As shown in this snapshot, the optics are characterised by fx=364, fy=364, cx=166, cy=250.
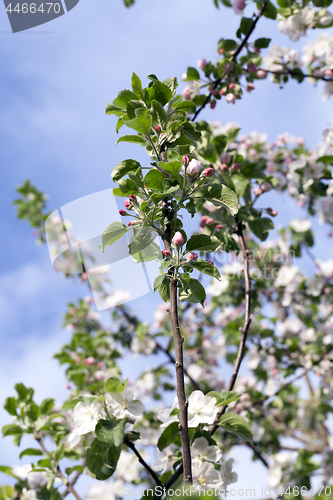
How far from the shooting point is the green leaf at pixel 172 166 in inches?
36.1

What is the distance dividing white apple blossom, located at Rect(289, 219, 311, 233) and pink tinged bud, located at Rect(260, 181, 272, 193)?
2335mm

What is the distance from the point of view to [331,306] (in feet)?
13.6

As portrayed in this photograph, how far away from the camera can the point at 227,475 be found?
3.81 feet

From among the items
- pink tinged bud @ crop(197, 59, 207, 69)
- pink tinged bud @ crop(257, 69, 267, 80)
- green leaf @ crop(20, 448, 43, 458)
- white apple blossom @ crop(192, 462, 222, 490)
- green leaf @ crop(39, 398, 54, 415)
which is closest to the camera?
white apple blossom @ crop(192, 462, 222, 490)

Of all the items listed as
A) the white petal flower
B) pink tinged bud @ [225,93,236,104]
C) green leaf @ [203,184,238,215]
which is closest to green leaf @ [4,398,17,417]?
the white petal flower

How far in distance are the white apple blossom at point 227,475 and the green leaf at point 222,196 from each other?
32.2 inches

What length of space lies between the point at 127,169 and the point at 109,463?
91 cm

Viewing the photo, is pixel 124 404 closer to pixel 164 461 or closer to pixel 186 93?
pixel 164 461

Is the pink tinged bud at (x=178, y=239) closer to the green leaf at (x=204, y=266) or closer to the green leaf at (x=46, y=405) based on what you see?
the green leaf at (x=204, y=266)

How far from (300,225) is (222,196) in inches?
133

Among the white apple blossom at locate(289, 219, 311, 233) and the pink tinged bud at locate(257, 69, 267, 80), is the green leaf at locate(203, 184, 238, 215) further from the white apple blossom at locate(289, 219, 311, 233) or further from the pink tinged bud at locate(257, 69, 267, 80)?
the white apple blossom at locate(289, 219, 311, 233)

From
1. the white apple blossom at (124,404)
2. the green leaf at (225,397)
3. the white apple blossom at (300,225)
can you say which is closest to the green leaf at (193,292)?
the green leaf at (225,397)

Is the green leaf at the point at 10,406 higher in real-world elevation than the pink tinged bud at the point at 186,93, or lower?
lower

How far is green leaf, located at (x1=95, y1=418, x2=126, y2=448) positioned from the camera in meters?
1.09
